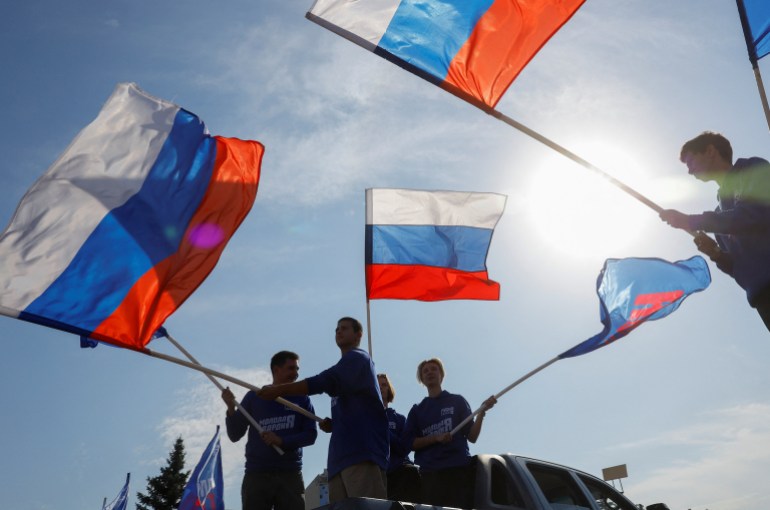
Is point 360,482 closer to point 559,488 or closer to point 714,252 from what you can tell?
point 559,488

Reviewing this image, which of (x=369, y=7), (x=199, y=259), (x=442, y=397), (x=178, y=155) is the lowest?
(x=442, y=397)

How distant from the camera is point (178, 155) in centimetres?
543

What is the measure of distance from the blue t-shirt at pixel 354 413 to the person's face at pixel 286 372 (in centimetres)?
143

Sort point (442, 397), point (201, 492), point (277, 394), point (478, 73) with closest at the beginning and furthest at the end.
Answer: point (277, 394), point (478, 73), point (442, 397), point (201, 492)

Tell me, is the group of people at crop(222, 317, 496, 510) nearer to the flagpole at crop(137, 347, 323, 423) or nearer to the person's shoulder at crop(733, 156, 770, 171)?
the flagpole at crop(137, 347, 323, 423)

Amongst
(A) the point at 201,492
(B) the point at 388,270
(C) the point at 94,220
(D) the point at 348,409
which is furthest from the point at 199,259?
(A) the point at 201,492

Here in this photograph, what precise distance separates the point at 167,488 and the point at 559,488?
125 ft

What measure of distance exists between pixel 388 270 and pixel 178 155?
9.56 ft

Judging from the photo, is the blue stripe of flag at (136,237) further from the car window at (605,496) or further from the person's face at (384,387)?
the car window at (605,496)

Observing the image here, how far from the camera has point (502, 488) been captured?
442 centimetres

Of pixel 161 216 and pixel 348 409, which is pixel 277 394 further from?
pixel 161 216

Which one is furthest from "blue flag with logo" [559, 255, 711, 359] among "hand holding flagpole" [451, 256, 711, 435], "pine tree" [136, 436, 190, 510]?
"pine tree" [136, 436, 190, 510]

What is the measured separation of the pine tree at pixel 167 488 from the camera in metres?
37.5

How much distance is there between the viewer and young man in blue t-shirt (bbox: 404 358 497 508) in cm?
510
